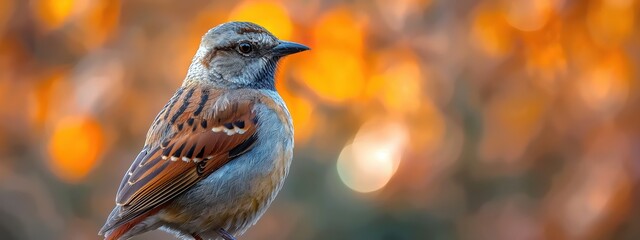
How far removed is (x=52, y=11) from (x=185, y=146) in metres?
3.70

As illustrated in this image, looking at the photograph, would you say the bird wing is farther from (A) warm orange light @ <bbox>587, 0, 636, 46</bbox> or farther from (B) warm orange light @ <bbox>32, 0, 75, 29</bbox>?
(A) warm orange light @ <bbox>587, 0, 636, 46</bbox>

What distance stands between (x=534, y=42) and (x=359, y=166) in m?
1.54

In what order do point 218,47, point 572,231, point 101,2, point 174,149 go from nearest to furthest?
point 174,149
point 218,47
point 572,231
point 101,2

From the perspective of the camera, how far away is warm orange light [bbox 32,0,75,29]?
9.10 meters

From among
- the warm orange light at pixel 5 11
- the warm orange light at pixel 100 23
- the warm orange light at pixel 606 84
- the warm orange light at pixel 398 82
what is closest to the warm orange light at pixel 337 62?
the warm orange light at pixel 398 82

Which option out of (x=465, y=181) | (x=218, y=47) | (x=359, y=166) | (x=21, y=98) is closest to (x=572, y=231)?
(x=465, y=181)

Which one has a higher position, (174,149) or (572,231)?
(572,231)

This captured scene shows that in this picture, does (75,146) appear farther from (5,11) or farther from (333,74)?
(333,74)

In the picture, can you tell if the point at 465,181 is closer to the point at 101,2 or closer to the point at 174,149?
the point at 101,2

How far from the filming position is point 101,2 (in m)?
9.26

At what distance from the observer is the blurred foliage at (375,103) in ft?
29.1

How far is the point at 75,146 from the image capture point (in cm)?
911

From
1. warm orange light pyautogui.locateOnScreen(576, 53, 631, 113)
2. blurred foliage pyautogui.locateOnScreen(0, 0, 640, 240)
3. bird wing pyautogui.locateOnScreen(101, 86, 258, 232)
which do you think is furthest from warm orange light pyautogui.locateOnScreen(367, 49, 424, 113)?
bird wing pyautogui.locateOnScreen(101, 86, 258, 232)

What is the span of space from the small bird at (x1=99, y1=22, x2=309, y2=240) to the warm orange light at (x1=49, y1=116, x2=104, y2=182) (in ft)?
9.39
